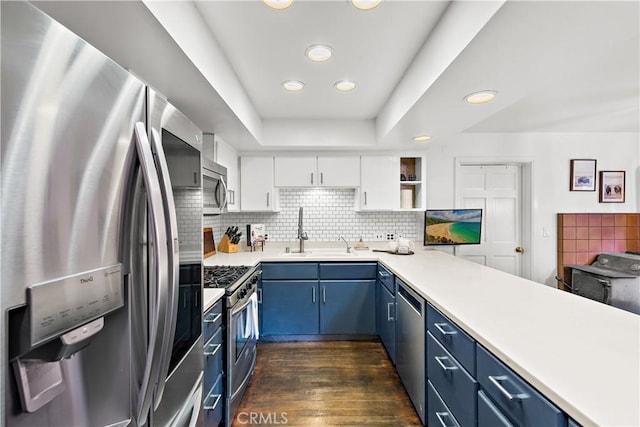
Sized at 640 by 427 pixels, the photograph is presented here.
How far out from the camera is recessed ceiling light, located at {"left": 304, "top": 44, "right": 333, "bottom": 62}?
1853mm

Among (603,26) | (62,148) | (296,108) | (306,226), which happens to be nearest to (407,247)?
(306,226)

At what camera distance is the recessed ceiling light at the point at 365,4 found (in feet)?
4.61

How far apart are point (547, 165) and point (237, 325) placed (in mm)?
4115

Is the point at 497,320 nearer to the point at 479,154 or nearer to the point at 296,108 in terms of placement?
the point at 296,108

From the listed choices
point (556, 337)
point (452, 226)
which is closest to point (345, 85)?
point (556, 337)

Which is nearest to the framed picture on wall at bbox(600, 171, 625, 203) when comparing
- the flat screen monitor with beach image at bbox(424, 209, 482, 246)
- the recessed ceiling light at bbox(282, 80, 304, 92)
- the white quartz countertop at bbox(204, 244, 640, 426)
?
the flat screen monitor with beach image at bbox(424, 209, 482, 246)

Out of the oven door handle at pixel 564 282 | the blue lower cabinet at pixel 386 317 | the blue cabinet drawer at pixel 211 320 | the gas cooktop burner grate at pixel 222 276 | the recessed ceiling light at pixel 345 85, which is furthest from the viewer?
the oven door handle at pixel 564 282

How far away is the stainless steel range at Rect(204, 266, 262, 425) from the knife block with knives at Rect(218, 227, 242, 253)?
98cm

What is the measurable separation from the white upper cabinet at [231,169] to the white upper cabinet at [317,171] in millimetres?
456

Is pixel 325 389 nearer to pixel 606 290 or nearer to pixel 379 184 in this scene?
pixel 379 184

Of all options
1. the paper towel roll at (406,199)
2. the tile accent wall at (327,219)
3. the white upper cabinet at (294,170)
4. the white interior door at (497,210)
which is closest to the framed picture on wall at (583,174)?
the white interior door at (497,210)

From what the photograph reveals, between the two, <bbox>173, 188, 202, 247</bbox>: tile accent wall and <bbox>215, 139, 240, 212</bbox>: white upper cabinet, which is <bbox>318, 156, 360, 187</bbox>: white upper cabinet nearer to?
<bbox>215, 139, 240, 212</bbox>: white upper cabinet

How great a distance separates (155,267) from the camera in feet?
2.23

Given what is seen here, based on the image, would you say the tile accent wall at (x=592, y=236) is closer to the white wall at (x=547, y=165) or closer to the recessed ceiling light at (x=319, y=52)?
the white wall at (x=547, y=165)
